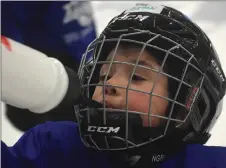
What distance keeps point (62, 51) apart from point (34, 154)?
2.71 ft

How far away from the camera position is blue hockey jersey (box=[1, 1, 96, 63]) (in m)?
1.70

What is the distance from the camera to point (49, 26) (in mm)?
1748

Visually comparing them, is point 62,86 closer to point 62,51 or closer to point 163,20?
point 163,20

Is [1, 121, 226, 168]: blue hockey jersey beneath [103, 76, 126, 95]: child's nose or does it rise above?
beneath

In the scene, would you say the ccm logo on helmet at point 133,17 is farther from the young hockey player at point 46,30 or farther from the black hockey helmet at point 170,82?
the young hockey player at point 46,30

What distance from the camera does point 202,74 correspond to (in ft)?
3.05

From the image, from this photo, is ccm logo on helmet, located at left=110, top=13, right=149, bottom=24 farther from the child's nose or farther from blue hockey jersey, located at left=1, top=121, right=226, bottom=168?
blue hockey jersey, located at left=1, top=121, right=226, bottom=168

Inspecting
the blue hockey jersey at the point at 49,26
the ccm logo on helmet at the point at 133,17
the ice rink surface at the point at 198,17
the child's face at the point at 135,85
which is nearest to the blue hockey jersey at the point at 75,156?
the child's face at the point at 135,85

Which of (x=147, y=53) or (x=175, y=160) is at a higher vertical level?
(x=147, y=53)

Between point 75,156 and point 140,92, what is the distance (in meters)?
0.22

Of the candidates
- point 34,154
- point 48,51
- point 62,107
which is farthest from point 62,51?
point 62,107

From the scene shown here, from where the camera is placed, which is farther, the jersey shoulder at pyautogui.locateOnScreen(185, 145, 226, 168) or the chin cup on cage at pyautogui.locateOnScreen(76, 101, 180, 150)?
the jersey shoulder at pyautogui.locateOnScreen(185, 145, 226, 168)

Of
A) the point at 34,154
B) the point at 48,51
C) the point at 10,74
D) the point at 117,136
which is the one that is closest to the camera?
the point at 10,74

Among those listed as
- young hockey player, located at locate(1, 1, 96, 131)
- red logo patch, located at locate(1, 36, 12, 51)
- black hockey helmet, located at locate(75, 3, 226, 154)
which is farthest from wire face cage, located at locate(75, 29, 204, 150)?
young hockey player, located at locate(1, 1, 96, 131)
